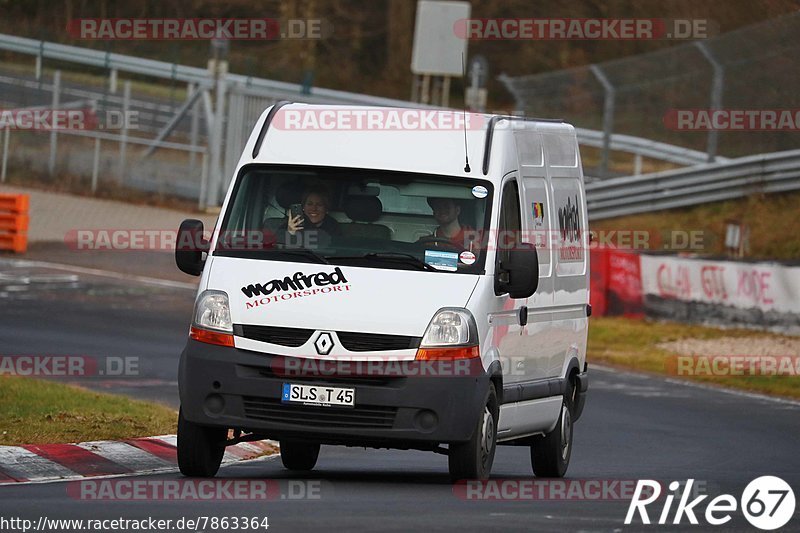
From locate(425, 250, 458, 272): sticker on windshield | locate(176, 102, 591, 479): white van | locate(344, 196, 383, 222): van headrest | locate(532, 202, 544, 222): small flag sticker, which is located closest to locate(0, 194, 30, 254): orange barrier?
locate(176, 102, 591, 479): white van

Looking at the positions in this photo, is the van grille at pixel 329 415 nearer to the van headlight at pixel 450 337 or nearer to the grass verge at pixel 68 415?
the van headlight at pixel 450 337

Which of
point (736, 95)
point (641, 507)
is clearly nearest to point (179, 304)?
point (736, 95)

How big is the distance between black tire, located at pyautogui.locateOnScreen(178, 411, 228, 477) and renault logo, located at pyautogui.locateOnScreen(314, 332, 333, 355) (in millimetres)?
838

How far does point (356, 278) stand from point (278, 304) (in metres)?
0.47

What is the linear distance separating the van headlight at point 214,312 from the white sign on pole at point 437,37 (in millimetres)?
25491

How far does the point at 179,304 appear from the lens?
25609 mm

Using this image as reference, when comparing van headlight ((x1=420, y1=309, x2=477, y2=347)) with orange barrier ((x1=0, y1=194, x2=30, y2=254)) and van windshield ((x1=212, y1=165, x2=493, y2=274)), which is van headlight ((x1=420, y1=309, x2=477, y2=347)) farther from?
orange barrier ((x1=0, y1=194, x2=30, y2=254))

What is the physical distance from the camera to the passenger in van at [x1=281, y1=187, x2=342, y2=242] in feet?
35.1

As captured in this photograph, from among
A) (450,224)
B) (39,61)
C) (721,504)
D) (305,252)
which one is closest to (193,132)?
(39,61)

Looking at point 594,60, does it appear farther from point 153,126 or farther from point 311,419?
point 311,419

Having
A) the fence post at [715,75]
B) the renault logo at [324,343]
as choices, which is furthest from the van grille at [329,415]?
the fence post at [715,75]

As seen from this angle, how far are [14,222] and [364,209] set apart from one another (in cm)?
1941

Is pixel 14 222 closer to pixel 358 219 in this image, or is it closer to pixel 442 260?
pixel 358 219

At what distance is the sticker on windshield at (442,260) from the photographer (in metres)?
10.4
